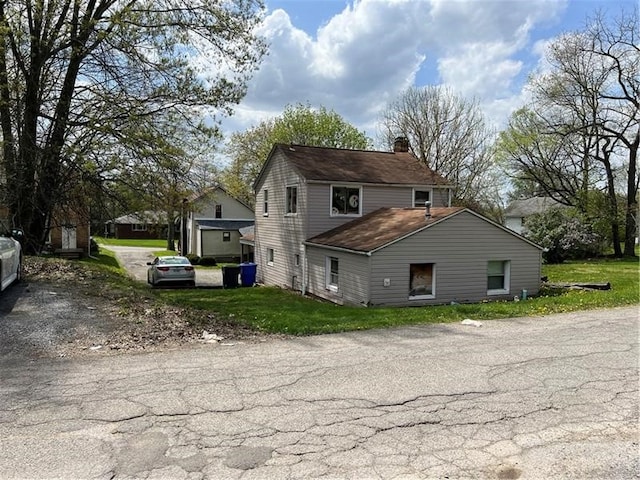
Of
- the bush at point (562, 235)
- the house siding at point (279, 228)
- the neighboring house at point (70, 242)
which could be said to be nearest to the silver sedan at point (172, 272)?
the house siding at point (279, 228)

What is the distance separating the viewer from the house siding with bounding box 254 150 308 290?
22.1m

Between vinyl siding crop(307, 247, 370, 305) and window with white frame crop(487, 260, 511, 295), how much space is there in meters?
4.99

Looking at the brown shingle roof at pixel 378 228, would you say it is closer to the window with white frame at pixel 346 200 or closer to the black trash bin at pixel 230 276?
the window with white frame at pixel 346 200

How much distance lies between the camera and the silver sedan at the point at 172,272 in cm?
2336

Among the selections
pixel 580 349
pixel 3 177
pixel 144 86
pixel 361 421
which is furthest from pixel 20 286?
pixel 580 349

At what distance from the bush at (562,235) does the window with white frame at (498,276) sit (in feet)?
50.7

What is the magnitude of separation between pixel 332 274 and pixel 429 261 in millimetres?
4279

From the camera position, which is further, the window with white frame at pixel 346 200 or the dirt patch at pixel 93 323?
the window with white frame at pixel 346 200

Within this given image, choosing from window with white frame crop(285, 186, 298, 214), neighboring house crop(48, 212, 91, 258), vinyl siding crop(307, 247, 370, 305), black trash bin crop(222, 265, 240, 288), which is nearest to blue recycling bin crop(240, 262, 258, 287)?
black trash bin crop(222, 265, 240, 288)

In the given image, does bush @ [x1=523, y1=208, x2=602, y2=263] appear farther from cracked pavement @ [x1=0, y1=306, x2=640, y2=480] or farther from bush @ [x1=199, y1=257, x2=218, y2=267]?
cracked pavement @ [x1=0, y1=306, x2=640, y2=480]

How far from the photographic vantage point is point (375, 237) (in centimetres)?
1727

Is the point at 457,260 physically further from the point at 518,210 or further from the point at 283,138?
the point at 518,210

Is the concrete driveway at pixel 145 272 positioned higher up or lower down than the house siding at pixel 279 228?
lower down

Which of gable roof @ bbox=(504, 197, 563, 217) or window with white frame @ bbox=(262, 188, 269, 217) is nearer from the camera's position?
window with white frame @ bbox=(262, 188, 269, 217)
